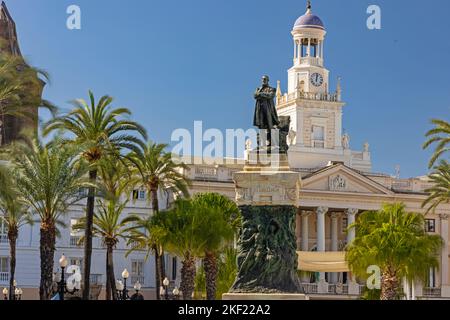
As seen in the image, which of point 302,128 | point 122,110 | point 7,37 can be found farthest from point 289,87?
point 122,110

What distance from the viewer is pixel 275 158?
Answer: 40.9m

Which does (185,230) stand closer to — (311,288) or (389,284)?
(389,284)

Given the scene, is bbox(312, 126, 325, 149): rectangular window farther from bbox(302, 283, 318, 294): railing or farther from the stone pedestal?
the stone pedestal

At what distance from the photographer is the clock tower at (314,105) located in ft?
332

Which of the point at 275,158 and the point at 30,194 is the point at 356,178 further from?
the point at 275,158

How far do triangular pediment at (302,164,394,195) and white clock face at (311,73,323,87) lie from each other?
34.7 feet

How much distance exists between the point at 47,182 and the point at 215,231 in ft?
49.7

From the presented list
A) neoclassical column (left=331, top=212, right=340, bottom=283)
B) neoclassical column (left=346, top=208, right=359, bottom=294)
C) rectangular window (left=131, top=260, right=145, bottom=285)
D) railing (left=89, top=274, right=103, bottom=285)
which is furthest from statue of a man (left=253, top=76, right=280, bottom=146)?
neoclassical column (left=331, top=212, right=340, bottom=283)

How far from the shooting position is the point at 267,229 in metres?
40.4

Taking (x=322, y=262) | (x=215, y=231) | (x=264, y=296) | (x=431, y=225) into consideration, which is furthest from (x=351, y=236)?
(x=264, y=296)

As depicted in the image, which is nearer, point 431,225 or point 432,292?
point 432,292

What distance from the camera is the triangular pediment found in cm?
9481

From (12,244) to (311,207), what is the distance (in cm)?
3700

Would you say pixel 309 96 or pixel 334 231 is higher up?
pixel 309 96
